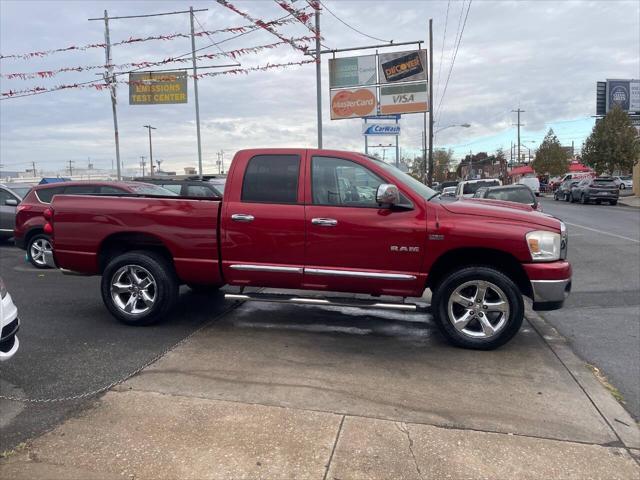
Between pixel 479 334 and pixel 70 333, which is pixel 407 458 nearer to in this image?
pixel 479 334

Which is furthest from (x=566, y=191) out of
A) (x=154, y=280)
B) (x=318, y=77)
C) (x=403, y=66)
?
(x=154, y=280)

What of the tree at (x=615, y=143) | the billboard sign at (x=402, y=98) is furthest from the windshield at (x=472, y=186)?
the tree at (x=615, y=143)

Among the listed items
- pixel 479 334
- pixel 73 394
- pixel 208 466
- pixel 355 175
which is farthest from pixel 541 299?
pixel 73 394

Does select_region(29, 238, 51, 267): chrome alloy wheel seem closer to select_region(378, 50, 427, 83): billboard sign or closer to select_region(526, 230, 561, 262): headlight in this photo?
select_region(526, 230, 561, 262): headlight

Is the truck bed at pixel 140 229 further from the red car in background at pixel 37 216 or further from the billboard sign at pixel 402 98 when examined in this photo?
the billboard sign at pixel 402 98

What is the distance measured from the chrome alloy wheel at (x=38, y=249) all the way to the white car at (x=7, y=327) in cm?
651

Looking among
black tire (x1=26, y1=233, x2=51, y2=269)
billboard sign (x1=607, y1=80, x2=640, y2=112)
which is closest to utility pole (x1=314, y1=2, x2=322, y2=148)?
black tire (x1=26, y1=233, x2=51, y2=269)

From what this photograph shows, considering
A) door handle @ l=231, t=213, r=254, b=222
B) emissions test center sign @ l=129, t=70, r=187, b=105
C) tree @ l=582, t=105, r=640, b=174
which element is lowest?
door handle @ l=231, t=213, r=254, b=222

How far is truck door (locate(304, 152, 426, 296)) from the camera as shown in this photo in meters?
5.26

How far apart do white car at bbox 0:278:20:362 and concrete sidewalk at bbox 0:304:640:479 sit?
29.1 inches

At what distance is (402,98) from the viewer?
2328 cm

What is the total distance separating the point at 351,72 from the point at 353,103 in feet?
4.33

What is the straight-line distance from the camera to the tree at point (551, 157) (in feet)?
226

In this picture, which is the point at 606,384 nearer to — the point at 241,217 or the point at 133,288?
the point at 241,217
